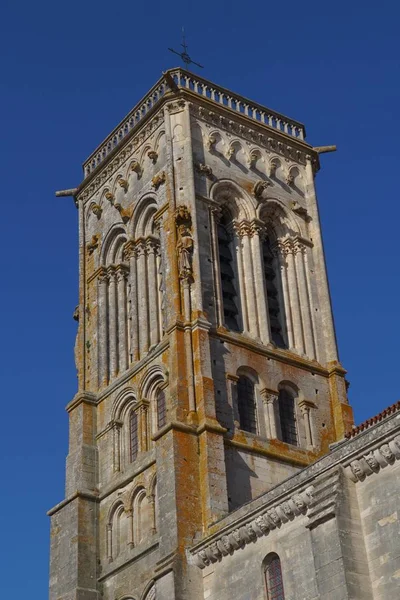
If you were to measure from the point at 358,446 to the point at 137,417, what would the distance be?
13.3 m

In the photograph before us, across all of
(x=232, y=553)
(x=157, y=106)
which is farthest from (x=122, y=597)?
(x=157, y=106)

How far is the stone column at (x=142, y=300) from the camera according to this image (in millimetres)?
43906

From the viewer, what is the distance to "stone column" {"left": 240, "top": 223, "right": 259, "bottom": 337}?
43656 millimetres

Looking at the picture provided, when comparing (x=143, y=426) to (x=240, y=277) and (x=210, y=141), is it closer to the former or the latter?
(x=240, y=277)

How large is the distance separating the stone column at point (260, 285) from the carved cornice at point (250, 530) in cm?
1013

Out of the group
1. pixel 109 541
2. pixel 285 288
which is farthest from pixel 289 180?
pixel 109 541

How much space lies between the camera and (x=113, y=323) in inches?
1829

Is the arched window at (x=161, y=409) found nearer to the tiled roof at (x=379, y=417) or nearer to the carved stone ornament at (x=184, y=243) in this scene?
the carved stone ornament at (x=184, y=243)

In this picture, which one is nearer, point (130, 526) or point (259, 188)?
point (130, 526)

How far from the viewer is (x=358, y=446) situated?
3078 centimetres

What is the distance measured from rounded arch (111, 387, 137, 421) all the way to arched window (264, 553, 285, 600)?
11.7m

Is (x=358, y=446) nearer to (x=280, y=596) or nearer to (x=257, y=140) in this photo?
(x=280, y=596)

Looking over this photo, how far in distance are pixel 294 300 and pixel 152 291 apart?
5544 millimetres

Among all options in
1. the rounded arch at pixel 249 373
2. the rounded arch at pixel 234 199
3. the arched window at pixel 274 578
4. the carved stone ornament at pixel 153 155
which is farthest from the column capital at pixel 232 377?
the carved stone ornament at pixel 153 155
